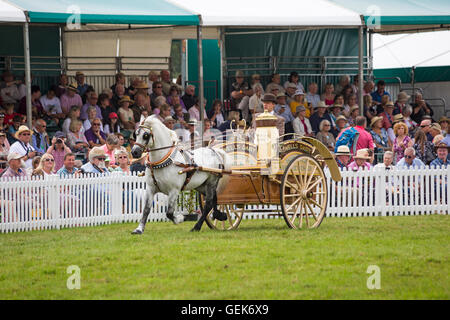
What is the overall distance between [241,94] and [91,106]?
4.27 m

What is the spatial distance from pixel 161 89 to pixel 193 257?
36.2 ft

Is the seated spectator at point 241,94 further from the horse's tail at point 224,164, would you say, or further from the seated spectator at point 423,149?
the horse's tail at point 224,164

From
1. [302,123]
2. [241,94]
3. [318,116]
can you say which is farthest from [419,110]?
[241,94]

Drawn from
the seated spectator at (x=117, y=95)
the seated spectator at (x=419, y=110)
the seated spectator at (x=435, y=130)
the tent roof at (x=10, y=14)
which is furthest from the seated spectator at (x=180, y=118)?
the seated spectator at (x=419, y=110)

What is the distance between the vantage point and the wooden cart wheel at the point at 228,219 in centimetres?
1223

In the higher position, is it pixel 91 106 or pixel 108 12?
pixel 108 12

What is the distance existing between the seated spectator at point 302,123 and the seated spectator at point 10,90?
6.53 m

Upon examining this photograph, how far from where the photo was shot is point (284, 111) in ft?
64.5

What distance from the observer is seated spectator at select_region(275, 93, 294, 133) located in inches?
768

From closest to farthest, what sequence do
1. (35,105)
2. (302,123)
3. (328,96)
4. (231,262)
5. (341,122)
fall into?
1. (231,262)
2. (35,105)
3. (302,123)
4. (341,122)
5. (328,96)

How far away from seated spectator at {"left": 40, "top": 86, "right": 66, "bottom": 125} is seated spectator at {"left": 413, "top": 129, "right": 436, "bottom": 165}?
307 inches

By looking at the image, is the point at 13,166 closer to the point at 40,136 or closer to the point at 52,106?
the point at 40,136

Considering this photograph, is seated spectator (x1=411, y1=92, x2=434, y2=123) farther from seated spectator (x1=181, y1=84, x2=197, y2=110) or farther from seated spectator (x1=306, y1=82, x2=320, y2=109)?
seated spectator (x1=181, y1=84, x2=197, y2=110)

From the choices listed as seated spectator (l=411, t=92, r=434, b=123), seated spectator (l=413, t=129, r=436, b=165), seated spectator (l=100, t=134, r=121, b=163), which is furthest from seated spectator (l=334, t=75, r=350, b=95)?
seated spectator (l=100, t=134, r=121, b=163)
